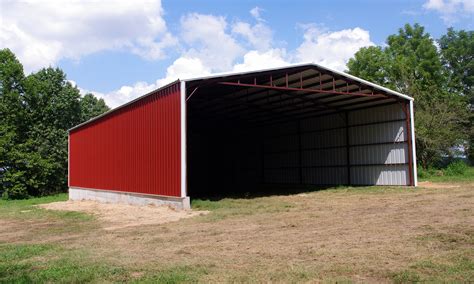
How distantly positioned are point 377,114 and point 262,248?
20330 millimetres

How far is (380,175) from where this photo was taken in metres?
27.0

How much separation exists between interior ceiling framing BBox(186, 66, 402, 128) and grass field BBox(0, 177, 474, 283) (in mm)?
8521

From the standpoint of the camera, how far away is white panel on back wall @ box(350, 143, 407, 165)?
26.0m

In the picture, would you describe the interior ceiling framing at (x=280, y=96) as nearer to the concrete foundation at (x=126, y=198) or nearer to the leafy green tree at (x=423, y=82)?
the concrete foundation at (x=126, y=198)

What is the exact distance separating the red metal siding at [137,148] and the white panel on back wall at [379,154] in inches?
552

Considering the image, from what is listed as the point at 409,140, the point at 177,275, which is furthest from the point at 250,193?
the point at 177,275

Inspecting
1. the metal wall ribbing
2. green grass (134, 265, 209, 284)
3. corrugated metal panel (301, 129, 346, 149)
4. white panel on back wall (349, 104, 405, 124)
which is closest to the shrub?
the metal wall ribbing

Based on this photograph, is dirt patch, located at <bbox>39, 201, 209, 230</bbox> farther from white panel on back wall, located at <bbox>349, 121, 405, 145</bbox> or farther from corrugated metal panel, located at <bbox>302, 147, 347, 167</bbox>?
corrugated metal panel, located at <bbox>302, 147, 347, 167</bbox>

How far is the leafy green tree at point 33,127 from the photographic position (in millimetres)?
37094

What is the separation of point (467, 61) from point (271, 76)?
41.8 metres

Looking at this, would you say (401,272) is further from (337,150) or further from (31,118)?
(31,118)

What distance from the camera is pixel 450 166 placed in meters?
33.9

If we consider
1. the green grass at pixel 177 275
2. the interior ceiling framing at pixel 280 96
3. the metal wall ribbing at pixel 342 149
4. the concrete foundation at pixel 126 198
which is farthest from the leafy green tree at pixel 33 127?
the green grass at pixel 177 275

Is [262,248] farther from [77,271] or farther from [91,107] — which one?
[91,107]
